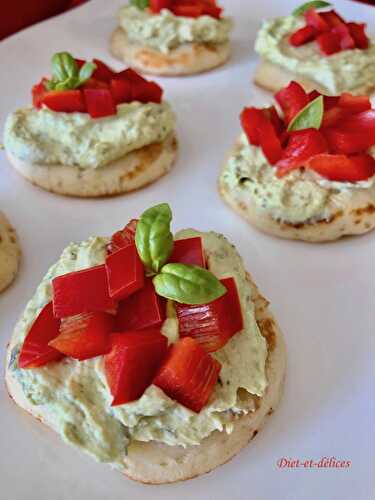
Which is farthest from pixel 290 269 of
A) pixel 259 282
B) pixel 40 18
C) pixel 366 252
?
pixel 40 18

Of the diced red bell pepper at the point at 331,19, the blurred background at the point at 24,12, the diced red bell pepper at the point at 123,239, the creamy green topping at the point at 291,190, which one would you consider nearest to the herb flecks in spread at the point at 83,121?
the creamy green topping at the point at 291,190

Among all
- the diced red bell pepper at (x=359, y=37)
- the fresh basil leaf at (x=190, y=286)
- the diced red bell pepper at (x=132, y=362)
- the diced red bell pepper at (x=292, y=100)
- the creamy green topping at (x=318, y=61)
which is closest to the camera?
the diced red bell pepper at (x=132, y=362)

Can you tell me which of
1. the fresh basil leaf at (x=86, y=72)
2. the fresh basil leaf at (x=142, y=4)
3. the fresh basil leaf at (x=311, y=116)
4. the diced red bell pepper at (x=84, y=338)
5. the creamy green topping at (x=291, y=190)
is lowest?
the creamy green topping at (x=291, y=190)

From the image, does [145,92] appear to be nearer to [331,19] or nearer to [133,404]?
[331,19]

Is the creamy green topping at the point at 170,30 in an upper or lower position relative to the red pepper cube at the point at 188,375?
upper

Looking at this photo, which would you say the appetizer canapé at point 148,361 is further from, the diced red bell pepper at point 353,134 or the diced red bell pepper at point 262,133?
the diced red bell pepper at point 353,134

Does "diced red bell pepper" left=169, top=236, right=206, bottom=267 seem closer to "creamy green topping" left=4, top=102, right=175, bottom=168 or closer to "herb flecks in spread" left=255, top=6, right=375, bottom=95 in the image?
"creamy green topping" left=4, top=102, right=175, bottom=168
